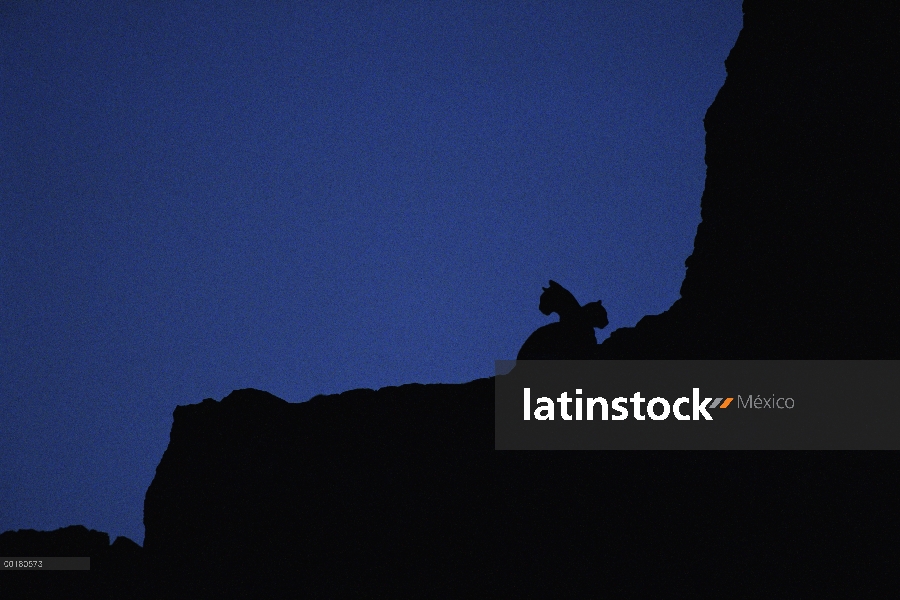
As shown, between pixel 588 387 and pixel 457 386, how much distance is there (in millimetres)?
3380

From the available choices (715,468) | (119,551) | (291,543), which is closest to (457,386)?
(291,543)

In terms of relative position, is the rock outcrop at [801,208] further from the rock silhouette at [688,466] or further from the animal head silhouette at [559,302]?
the animal head silhouette at [559,302]

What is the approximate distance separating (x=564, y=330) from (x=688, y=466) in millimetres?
5007

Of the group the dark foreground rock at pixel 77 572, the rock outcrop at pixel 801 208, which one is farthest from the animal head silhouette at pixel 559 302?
the dark foreground rock at pixel 77 572

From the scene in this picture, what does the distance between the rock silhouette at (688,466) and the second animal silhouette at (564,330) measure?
1.00 metres

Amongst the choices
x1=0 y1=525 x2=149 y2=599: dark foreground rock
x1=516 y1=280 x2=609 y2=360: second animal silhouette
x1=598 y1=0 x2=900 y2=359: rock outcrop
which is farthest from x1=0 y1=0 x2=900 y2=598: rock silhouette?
x1=516 y1=280 x2=609 y2=360: second animal silhouette

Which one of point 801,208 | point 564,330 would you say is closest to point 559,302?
point 564,330

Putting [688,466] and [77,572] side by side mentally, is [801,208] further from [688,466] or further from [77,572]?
[77,572]

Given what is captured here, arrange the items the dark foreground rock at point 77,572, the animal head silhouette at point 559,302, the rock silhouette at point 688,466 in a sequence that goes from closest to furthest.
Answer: the rock silhouette at point 688,466 → the dark foreground rock at point 77,572 → the animal head silhouette at point 559,302

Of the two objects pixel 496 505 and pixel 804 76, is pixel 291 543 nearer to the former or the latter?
pixel 496 505

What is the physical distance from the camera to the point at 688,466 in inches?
408

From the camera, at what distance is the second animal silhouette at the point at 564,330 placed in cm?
1387

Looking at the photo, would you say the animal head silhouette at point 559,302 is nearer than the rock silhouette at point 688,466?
No

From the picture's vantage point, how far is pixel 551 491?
36.1 ft
